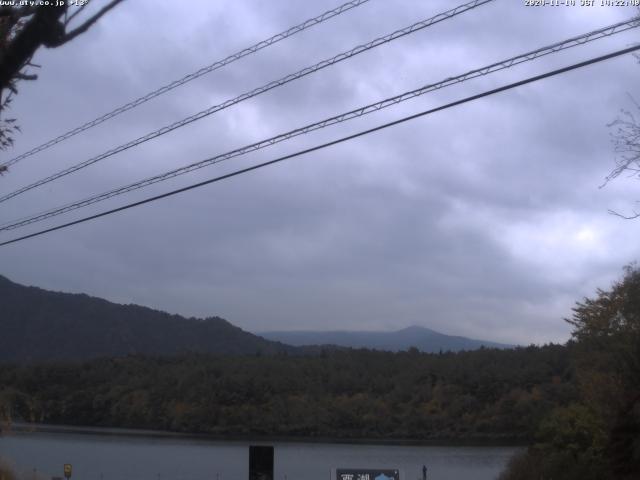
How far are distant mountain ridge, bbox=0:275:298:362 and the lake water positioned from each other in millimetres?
19696

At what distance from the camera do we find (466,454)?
4075 cm

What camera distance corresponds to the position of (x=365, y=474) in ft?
57.8

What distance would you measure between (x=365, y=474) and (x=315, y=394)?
1439 inches

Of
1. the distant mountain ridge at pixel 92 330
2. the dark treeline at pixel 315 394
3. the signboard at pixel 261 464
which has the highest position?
the distant mountain ridge at pixel 92 330

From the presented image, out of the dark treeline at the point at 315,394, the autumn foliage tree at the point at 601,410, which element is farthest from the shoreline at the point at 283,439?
the autumn foliage tree at the point at 601,410

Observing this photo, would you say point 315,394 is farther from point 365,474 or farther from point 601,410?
point 365,474

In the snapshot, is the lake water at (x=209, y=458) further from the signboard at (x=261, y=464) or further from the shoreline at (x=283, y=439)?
the signboard at (x=261, y=464)

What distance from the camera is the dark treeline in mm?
47406

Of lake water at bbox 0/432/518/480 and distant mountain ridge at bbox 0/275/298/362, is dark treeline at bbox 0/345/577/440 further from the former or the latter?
distant mountain ridge at bbox 0/275/298/362

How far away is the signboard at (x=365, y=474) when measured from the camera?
17516 millimetres

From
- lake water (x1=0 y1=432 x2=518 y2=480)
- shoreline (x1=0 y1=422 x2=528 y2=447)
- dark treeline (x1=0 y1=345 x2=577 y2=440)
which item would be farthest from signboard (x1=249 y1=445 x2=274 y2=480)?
dark treeline (x1=0 y1=345 x2=577 y2=440)

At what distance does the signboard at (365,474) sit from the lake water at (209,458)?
14.1m

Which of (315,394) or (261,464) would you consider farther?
(315,394)

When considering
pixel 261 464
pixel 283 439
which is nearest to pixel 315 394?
pixel 283 439
